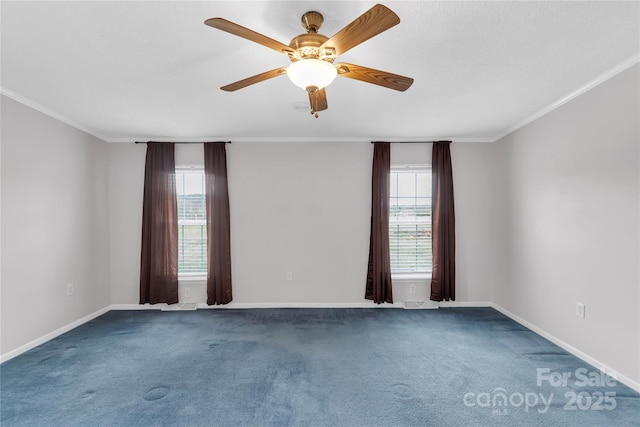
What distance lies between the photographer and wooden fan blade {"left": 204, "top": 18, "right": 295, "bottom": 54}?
1.24 metres

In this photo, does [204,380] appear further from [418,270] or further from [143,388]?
[418,270]

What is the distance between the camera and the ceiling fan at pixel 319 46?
4.09 ft

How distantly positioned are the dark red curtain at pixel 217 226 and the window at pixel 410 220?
7.75 feet

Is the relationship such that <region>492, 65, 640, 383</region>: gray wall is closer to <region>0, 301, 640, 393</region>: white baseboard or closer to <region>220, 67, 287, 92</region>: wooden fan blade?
<region>0, 301, 640, 393</region>: white baseboard

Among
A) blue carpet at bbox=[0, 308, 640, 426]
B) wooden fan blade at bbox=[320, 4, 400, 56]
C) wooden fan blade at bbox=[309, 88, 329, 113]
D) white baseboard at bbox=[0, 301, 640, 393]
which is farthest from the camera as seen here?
white baseboard at bbox=[0, 301, 640, 393]

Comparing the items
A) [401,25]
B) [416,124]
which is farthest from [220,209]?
[401,25]

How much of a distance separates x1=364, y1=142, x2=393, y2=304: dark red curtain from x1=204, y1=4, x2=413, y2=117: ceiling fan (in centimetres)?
228

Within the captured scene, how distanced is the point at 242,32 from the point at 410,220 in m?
3.42

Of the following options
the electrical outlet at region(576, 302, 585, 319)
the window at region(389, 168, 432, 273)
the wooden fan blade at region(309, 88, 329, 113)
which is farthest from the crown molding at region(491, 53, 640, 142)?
the wooden fan blade at region(309, 88, 329, 113)

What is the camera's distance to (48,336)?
2979 mm

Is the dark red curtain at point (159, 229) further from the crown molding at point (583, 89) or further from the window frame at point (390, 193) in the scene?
the crown molding at point (583, 89)

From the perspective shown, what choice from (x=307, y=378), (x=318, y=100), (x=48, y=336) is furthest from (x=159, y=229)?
(x=318, y=100)

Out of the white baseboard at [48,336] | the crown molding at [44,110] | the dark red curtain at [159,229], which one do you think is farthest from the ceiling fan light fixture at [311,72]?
the white baseboard at [48,336]

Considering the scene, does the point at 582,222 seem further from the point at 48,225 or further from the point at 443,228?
the point at 48,225
